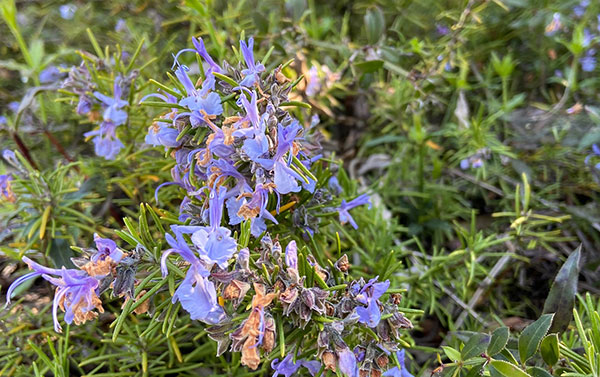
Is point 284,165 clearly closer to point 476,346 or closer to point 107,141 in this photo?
point 476,346

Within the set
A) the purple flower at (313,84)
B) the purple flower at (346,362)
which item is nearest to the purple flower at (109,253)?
the purple flower at (346,362)

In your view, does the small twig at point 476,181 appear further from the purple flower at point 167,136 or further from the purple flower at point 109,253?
the purple flower at point 109,253

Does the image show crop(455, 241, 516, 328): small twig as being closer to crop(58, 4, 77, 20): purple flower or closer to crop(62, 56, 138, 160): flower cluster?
crop(62, 56, 138, 160): flower cluster

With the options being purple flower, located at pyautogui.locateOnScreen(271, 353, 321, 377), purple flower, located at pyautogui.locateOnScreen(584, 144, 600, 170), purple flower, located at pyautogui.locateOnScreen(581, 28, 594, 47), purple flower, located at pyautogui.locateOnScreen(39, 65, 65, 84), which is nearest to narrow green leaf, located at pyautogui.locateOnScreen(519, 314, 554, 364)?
purple flower, located at pyautogui.locateOnScreen(271, 353, 321, 377)

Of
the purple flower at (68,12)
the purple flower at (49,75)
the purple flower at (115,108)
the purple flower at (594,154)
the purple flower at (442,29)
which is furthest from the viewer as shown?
the purple flower at (68,12)

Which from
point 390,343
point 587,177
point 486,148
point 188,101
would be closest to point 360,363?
point 390,343
